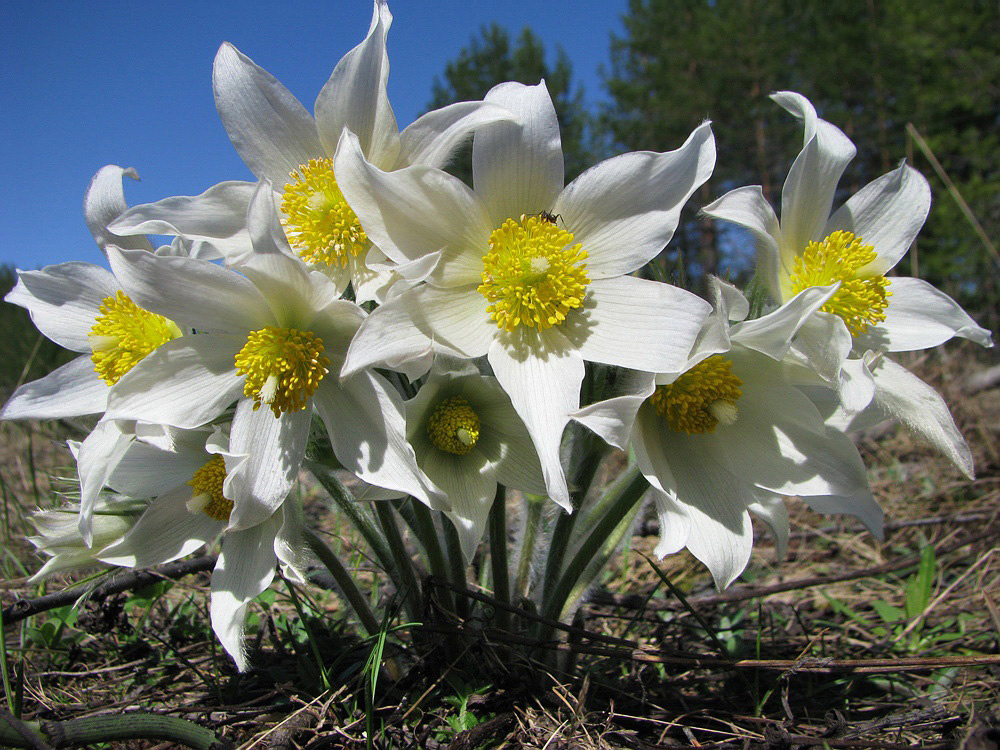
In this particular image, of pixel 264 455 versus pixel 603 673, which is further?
pixel 603 673

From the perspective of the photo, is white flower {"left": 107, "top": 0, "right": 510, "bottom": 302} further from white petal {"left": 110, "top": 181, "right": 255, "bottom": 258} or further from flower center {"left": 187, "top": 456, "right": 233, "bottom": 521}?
flower center {"left": 187, "top": 456, "right": 233, "bottom": 521}

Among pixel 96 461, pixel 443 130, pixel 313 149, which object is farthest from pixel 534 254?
pixel 96 461

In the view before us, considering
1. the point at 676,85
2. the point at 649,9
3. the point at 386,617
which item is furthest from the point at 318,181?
the point at 649,9

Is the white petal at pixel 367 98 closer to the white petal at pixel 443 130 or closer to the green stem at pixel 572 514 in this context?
the white petal at pixel 443 130

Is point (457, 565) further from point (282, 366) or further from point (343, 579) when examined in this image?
point (282, 366)

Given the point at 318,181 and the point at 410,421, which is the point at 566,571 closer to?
the point at 410,421

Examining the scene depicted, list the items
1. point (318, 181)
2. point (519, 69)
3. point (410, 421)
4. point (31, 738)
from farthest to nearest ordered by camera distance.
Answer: point (519, 69) → point (318, 181) → point (410, 421) → point (31, 738)

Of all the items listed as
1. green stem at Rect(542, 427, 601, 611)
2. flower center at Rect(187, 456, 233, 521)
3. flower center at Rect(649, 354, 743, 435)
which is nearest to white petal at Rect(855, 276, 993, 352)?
flower center at Rect(649, 354, 743, 435)
